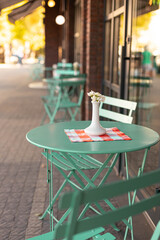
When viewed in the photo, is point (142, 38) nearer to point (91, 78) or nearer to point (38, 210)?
point (38, 210)

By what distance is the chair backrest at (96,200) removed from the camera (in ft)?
4.04

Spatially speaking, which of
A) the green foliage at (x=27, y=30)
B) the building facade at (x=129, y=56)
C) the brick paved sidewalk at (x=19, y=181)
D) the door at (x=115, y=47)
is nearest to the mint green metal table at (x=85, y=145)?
the brick paved sidewalk at (x=19, y=181)

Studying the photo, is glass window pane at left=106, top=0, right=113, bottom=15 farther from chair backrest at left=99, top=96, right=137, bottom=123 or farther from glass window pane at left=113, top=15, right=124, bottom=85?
chair backrest at left=99, top=96, right=137, bottom=123

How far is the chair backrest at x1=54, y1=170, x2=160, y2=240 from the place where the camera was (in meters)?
1.23

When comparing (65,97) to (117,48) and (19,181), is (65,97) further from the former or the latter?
(19,181)

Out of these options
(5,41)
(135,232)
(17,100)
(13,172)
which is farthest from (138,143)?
(5,41)

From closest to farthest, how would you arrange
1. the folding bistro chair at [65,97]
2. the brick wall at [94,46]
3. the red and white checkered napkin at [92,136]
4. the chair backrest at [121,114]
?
the red and white checkered napkin at [92,136], the chair backrest at [121,114], the brick wall at [94,46], the folding bistro chair at [65,97]

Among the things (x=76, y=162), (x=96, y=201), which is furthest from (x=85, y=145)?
(x=96, y=201)

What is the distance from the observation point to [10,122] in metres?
7.60

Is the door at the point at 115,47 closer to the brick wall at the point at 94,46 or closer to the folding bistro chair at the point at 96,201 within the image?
the brick wall at the point at 94,46

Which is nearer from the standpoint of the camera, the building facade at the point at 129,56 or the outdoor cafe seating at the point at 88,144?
the outdoor cafe seating at the point at 88,144

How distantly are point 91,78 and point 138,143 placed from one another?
3918 mm

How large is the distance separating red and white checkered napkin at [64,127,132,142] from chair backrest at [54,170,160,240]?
118cm

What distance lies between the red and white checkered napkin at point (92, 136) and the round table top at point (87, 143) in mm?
40
